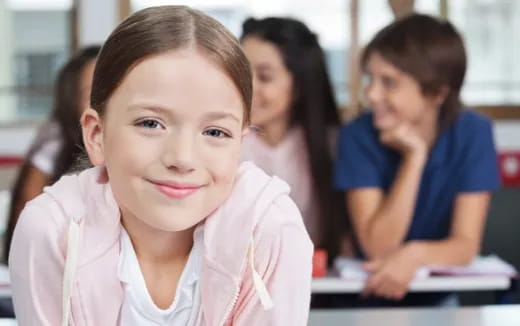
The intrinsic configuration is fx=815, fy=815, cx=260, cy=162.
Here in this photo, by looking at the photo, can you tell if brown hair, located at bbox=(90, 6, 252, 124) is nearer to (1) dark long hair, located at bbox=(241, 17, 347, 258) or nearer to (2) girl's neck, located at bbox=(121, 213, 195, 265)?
(2) girl's neck, located at bbox=(121, 213, 195, 265)

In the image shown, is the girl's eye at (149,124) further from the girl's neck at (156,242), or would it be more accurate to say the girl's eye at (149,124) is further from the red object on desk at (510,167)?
the red object on desk at (510,167)

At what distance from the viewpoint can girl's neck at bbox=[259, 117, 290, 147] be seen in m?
2.21

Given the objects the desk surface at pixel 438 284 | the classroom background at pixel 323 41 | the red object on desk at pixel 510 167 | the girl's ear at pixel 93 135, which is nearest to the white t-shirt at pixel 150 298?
the girl's ear at pixel 93 135

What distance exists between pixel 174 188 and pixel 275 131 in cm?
142

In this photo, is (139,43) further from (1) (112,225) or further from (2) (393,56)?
(2) (393,56)

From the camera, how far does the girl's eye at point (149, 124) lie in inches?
31.5

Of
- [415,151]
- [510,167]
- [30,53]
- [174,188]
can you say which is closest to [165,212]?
[174,188]

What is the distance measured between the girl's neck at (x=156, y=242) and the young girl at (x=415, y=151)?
103 cm

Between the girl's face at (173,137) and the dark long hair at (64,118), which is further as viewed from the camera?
the dark long hair at (64,118)

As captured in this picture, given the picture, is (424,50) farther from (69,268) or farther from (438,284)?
(69,268)

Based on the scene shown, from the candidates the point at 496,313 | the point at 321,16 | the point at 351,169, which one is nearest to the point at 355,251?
the point at 351,169

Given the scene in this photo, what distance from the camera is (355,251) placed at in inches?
83.7

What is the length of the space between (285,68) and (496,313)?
1.08 meters

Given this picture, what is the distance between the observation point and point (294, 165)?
2137 mm
